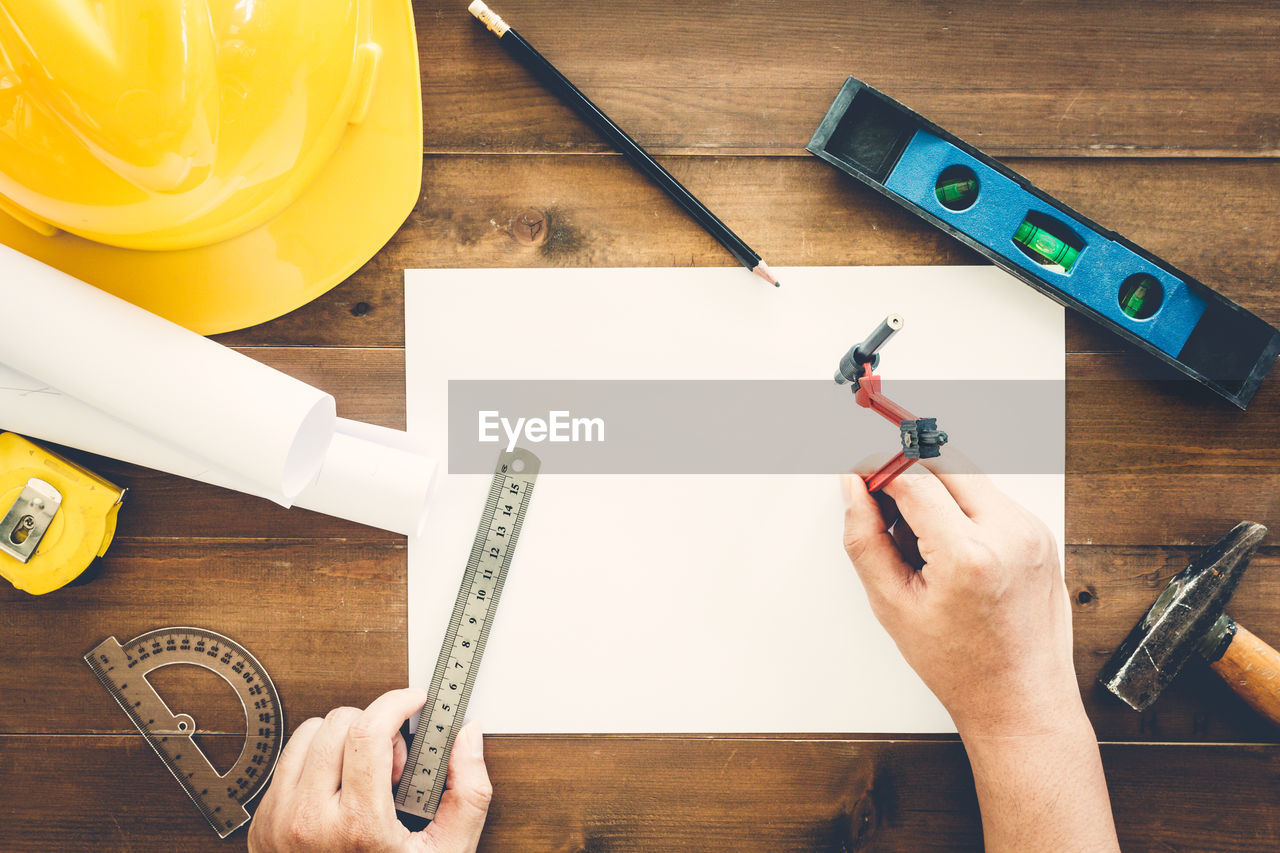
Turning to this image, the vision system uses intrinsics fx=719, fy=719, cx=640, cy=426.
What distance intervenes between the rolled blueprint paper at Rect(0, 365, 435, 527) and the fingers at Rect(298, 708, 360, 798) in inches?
8.0

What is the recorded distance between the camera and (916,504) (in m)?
0.67

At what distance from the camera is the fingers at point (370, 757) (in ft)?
2.24

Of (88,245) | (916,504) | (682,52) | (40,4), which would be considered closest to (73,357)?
(88,245)

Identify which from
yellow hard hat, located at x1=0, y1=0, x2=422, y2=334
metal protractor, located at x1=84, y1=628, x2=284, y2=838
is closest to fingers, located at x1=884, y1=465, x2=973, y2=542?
yellow hard hat, located at x1=0, y1=0, x2=422, y2=334

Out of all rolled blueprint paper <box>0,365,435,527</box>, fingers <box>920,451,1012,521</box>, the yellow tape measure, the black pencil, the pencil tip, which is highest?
the black pencil

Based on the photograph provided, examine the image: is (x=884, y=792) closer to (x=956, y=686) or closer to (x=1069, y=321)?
(x=956, y=686)

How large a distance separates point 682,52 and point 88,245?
614 millimetres

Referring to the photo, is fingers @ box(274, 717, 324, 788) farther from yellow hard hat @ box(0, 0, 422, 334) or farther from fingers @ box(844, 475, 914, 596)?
fingers @ box(844, 475, 914, 596)

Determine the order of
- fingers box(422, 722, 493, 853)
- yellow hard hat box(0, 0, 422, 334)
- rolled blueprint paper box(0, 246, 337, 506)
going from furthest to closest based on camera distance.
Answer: fingers box(422, 722, 493, 853) → rolled blueprint paper box(0, 246, 337, 506) → yellow hard hat box(0, 0, 422, 334)

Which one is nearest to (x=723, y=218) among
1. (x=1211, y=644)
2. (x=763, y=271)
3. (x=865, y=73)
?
(x=763, y=271)

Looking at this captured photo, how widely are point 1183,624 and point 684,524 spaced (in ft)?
1.68

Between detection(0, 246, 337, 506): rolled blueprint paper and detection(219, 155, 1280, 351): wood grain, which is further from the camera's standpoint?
detection(219, 155, 1280, 351): wood grain

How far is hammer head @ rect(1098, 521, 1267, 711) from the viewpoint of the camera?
2.37 ft

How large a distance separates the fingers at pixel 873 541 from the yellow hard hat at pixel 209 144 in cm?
53
